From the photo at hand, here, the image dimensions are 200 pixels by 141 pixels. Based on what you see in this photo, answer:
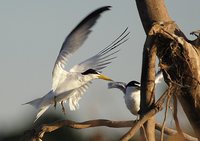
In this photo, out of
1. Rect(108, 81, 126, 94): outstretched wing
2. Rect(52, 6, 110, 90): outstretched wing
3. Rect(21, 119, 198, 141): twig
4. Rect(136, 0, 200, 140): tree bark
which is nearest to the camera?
Rect(136, 0, 200, 140): tree bark

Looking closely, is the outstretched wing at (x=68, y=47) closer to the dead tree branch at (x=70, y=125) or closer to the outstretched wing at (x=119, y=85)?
the outstretched wing at (x=119, y=85)

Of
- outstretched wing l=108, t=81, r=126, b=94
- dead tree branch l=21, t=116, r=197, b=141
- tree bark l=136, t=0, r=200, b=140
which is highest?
tree bark l=136, t=0, r=200, b=140

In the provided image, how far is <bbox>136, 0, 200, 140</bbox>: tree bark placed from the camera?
5.54 meters

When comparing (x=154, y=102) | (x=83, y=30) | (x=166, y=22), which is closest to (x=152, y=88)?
(x=154, y=102)

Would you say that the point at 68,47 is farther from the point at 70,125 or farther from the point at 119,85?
the point at 70,125

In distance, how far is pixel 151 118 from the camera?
18.4ft

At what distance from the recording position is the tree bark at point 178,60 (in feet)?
18.2

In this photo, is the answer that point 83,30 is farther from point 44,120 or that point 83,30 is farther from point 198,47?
point 44,120

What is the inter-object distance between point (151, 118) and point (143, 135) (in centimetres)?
13

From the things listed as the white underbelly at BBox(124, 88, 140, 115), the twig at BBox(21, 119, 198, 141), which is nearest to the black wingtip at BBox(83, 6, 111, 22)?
the white underbelly at BBox(124, 88, 140, 115)

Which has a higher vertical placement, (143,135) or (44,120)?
(143,135)

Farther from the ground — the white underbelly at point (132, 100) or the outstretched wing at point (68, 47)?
the outstretched wing at point (68, 47)

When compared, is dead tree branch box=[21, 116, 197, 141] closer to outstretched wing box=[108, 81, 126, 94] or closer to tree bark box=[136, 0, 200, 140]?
tree bark box=[136, 0, 200, 140]

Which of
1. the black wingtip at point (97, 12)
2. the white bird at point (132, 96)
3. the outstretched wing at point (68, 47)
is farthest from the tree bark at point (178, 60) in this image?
the white bird at point (132, 96)
